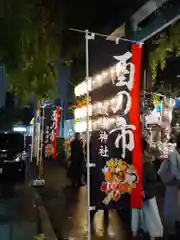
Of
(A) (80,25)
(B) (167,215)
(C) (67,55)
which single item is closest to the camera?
(A) (80,25)

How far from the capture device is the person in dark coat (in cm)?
1229

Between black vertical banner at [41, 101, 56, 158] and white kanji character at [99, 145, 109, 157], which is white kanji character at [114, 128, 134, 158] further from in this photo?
black vertical banner at [41, 101, 56, 158]

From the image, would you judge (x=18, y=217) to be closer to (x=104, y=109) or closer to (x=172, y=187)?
(x=172, y=187)

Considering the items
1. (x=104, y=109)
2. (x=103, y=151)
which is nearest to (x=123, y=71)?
(x=104, y=109)

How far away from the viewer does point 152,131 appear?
12188 millimetres

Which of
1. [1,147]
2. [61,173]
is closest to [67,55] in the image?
[1,147]

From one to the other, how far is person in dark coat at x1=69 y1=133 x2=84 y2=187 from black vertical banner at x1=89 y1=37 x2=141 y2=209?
7596 millimetres

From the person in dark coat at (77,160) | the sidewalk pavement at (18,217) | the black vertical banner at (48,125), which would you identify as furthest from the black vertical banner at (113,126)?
the black vertical banner at (48,125)

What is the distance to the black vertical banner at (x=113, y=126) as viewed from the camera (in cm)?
439

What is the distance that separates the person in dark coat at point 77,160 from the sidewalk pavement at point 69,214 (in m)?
0.46

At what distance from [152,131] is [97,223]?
5.76 m

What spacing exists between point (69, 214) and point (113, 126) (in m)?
4.76

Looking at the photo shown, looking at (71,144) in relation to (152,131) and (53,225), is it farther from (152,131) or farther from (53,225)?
(53,225)

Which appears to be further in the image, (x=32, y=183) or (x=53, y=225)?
(x=32, y=183)
